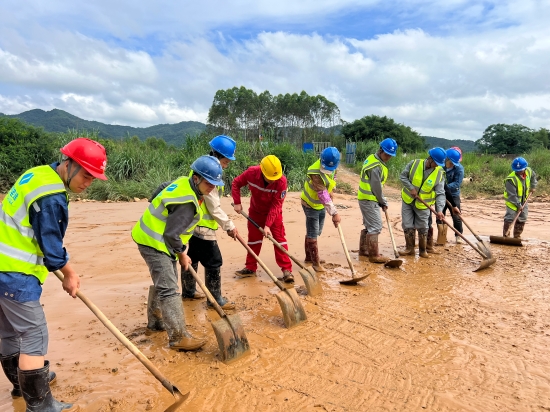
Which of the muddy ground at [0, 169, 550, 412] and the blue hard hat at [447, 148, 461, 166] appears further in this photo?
the blue hard hat at [447, 148, 461, 166]

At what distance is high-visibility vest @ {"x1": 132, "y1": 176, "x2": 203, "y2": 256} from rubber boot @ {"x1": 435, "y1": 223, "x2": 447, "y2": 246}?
5252 mm

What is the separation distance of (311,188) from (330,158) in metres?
0.54

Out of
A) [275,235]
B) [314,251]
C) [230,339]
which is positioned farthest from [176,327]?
[314,251]

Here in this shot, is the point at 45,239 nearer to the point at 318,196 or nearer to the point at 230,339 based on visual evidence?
the point at 230,339

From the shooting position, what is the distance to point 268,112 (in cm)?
3002

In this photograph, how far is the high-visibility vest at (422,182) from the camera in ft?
20.0

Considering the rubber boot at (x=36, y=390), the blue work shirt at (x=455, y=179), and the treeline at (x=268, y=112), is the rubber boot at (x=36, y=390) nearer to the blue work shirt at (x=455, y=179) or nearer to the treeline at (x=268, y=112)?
the blue work shirt at (x=455, y=179)

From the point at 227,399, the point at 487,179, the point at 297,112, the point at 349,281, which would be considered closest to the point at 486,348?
the point at 349,281

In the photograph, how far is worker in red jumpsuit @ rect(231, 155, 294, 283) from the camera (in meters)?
4.63

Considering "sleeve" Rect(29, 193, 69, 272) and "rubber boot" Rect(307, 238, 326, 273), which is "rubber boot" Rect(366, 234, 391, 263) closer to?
"rubber boot" Rect(307, 238, 326, 273)

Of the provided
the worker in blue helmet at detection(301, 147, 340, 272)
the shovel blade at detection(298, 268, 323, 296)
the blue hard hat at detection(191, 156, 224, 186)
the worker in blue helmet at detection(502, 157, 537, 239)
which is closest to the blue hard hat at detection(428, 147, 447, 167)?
the worker in blue helmet at detection(301, 147, 340, 272)

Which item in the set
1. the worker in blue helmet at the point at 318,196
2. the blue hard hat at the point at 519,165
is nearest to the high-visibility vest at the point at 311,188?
the worker in blue helmet at the point at 318,196

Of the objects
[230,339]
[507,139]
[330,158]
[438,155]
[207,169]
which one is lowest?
[230,339]

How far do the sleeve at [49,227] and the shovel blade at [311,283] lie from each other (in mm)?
2776
